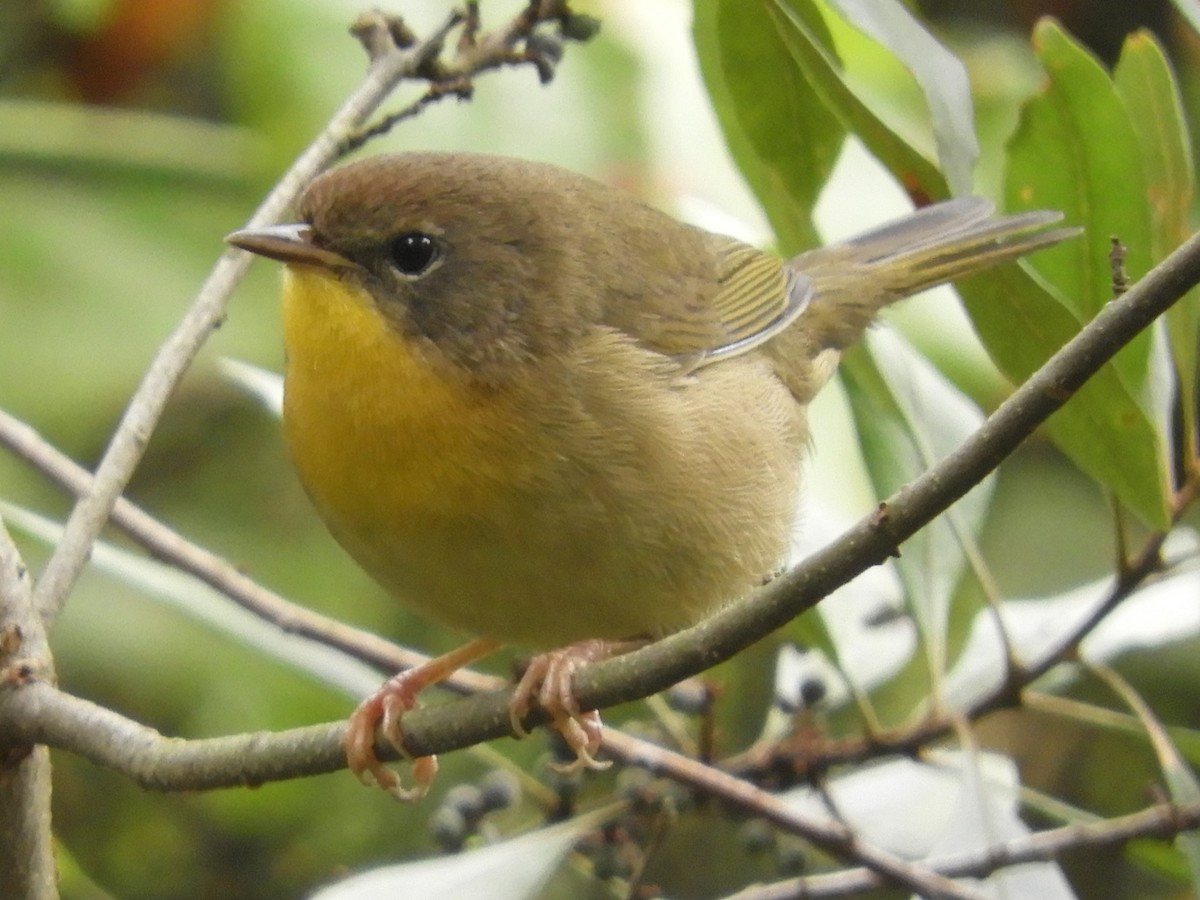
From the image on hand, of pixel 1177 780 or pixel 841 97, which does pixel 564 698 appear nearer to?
pixel 841 97

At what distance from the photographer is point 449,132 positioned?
13.1 feet

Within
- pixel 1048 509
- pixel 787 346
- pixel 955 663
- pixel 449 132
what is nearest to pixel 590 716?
pixel 955 663

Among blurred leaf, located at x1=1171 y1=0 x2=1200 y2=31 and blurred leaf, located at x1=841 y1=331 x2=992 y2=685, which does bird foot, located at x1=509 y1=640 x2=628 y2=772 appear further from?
blurred leaf, located at x1=1171 y1=0 x2=1200 y2=31

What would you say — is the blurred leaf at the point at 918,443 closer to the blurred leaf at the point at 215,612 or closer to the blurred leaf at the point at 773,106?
the blurred leaf at the point at 773,106

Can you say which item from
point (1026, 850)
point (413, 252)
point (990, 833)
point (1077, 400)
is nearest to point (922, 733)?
point (990, 833)

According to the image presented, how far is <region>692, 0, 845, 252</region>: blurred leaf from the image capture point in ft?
7.62

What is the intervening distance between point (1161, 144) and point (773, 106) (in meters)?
0.55

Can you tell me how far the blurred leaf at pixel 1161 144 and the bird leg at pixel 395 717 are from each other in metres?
1.23

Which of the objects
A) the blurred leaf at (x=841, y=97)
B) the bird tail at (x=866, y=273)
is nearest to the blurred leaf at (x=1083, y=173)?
the blurred leaf at (x=841, y=97)

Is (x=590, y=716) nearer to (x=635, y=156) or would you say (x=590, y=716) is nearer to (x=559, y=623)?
(x=559, y=623)

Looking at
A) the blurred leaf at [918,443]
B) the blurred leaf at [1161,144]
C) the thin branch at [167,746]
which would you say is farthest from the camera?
the blurred leaf at [918,443]

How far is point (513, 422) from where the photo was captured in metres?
2.47

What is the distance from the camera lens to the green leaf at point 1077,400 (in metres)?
2.17

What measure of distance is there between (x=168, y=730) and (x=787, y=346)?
1.82 meters
